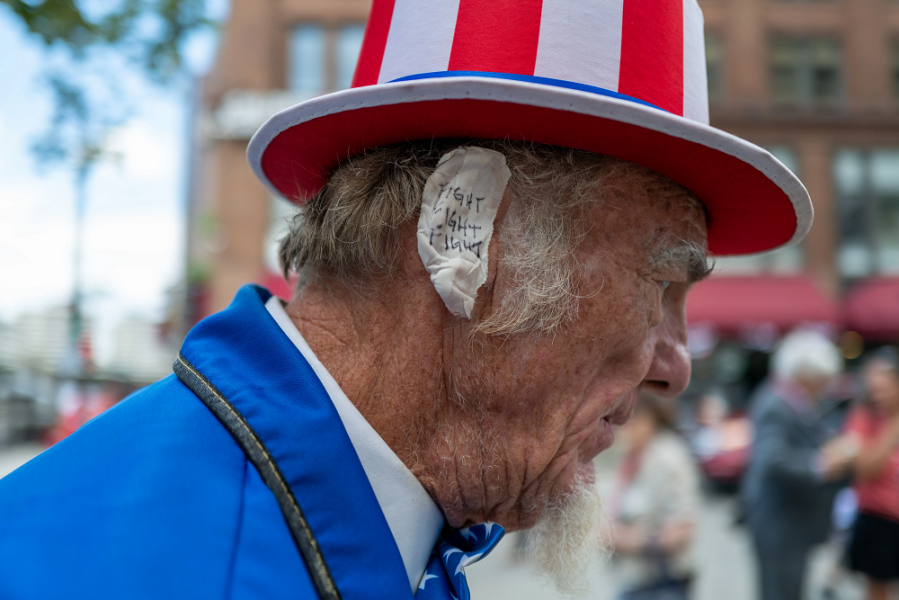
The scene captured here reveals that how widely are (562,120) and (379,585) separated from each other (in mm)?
836

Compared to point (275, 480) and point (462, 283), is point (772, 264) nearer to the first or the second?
point (462, 283)

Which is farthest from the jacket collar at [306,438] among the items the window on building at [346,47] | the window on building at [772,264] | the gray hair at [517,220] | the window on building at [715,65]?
the window on building at [715,65]

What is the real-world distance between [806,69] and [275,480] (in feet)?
64.3

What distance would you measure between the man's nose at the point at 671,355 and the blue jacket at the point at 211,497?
74 centimetres

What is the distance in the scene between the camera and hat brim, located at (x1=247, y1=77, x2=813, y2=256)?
3.70ft

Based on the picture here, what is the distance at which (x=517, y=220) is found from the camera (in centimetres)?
131

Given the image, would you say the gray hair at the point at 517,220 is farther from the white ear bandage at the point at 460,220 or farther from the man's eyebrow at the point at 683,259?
the man's eyebrow at the point at 683,259

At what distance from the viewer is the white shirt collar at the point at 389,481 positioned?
1.20 metres

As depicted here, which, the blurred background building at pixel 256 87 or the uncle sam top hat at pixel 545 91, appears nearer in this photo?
the uncle sam top hat at pixel 545 91

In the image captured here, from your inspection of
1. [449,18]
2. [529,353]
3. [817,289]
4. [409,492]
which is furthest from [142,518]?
[817,289]

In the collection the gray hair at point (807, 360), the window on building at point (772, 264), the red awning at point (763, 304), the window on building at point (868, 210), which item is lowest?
the red awning at point (763, 304)

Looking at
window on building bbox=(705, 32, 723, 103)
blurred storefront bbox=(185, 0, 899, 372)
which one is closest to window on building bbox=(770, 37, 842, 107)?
blurred storefront bbox=(185, 0, 899, 372)

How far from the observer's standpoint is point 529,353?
50.6 inches

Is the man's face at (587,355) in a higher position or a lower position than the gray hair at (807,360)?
higher
